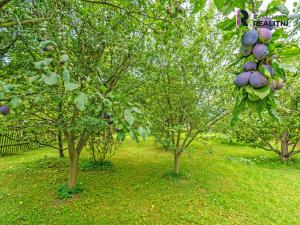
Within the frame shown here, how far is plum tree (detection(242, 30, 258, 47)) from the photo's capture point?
61 centimetres

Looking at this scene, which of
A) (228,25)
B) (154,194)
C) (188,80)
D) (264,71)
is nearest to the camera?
(264,71)

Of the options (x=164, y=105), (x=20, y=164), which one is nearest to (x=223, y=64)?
(x=164, y=105)

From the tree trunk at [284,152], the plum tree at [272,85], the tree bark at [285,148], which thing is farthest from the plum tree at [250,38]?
the tree trunk at [284,152]

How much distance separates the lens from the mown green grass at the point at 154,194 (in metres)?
3.77

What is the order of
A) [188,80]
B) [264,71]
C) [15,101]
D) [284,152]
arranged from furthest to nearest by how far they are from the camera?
[284,152] → [188,80] → [15,101] → [264,71]

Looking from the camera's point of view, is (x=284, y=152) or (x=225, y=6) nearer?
(x=225, y=6)

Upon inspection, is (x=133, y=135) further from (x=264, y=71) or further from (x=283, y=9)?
(x=283, y=9)

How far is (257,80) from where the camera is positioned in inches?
23.1

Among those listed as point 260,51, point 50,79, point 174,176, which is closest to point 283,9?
point 260,51

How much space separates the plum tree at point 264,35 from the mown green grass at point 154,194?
2148mm

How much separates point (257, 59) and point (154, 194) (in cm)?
445

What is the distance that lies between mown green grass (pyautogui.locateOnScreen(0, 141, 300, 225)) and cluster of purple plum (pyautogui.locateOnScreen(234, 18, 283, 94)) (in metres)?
2.12

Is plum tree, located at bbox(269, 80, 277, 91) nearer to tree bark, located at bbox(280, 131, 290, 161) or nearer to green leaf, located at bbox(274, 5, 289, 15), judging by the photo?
green leaf, located at bbox(274, 5, 289, 15)

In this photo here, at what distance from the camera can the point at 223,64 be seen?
4.74 meters
